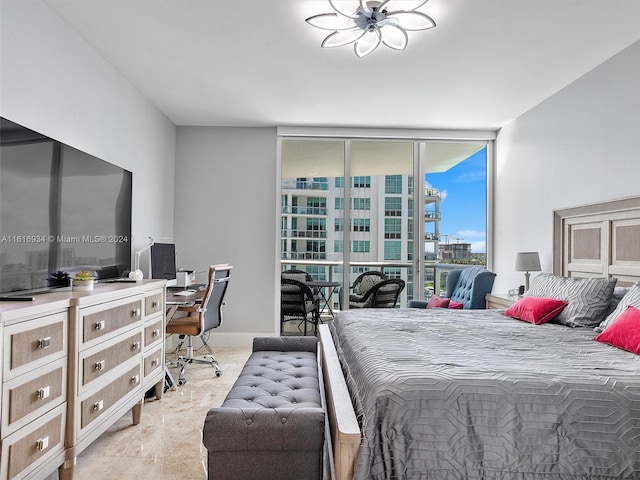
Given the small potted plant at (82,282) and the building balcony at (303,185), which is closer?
the small potted plant at (82,282)

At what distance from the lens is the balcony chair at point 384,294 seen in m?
5.55

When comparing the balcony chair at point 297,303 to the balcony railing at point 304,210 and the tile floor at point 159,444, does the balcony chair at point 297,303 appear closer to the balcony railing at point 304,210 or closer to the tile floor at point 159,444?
the balcony railing at point 304,210

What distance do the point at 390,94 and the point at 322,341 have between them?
2.53 metres

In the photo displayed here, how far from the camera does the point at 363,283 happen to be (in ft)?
18.6

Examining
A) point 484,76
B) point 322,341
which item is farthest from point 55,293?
point 484,76

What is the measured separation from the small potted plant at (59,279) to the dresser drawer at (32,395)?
0.65 m

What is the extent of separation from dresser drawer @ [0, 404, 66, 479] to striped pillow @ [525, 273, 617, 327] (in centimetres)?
307

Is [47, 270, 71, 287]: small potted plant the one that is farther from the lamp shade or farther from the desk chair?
the lamp shade

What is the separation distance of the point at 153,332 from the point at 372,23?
8.58 feet

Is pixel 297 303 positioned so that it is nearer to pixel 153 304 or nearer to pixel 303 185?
pixel 303 185

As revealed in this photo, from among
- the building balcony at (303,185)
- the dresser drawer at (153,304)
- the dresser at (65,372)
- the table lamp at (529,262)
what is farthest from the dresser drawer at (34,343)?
the table lamp at (529,262)

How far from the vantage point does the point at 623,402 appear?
5.55 ft

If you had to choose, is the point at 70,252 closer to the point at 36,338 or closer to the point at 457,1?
the point at 36,338

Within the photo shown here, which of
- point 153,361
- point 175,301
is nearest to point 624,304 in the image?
point 153,361
